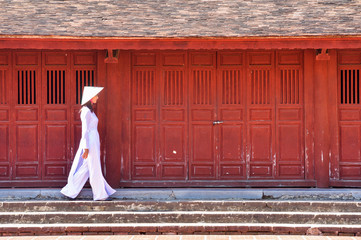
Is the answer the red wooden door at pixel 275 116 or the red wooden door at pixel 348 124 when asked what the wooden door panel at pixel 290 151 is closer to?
the red wooden door at pixel 275 116

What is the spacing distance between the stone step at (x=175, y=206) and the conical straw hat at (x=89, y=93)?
6.35 ft

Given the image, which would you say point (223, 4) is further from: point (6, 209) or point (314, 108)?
point (6, 209)

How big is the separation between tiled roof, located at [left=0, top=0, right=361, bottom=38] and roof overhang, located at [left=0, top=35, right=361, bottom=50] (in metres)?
0.10

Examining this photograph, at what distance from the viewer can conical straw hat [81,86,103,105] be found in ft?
30.9

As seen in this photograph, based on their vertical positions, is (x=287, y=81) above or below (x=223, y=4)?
below

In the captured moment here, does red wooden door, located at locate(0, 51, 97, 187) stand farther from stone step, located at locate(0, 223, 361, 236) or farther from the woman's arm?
stone step, located at locate(0, 223, 361, 236)

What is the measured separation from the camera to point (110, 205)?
9.23 metres

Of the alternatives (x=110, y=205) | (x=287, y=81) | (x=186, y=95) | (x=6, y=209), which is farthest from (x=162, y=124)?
(x=6, y=209)

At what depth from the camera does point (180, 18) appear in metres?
10.2

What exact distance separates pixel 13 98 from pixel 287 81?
18.8 feet

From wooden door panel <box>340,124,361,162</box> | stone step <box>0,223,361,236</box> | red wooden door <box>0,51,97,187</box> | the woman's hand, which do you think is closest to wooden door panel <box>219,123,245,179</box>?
stone step <box>0,223,361,236</box>

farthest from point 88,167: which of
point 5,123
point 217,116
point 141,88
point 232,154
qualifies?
point 232,154

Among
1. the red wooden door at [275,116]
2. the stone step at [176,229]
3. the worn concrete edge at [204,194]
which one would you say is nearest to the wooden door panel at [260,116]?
the red wooden door at [275,116]

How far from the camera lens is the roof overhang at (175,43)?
30.8 feet
